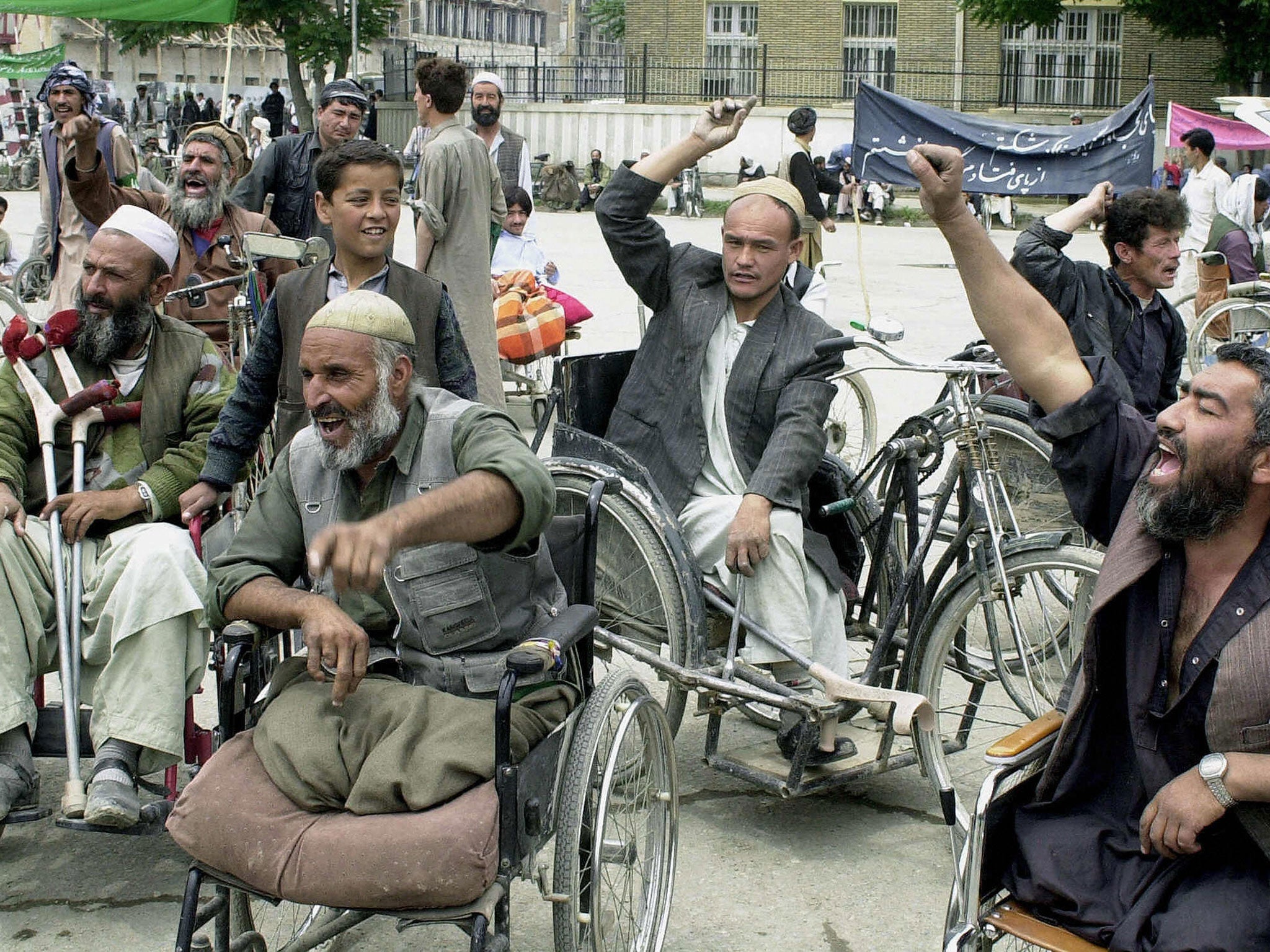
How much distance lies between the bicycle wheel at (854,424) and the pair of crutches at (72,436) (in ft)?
14.3

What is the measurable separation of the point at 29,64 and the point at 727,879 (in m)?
25.5

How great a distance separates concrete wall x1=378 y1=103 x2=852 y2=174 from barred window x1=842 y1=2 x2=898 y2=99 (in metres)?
3.79

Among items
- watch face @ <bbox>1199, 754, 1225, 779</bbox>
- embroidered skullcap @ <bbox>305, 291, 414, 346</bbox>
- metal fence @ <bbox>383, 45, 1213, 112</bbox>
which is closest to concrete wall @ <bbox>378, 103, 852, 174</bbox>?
metal fence @ <bbox>383, 45, 1213, 112</bbox>

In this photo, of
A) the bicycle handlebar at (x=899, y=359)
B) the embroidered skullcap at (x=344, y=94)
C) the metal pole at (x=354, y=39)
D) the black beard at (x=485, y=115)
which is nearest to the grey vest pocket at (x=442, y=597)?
the bicycle handlebar at (x=899, y=359)

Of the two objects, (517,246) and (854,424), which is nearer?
(854,424)

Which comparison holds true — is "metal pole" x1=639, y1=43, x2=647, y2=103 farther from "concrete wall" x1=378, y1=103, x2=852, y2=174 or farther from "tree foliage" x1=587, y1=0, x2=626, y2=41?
"tree foliage" x1=587, y1=0, x2=626, y2=41

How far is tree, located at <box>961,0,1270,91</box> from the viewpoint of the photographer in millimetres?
29891

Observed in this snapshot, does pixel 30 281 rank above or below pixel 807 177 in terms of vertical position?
below

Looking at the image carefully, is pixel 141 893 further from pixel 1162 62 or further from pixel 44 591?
pixel 1162 62

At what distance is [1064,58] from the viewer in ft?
119

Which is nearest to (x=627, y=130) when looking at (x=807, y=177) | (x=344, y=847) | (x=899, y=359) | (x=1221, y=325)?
(x=807, y=177)

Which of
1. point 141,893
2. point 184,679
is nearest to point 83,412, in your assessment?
point 184,679

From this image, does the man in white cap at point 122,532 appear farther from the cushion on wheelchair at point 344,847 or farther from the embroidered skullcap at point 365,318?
the embroidered skullcap at point 365,318

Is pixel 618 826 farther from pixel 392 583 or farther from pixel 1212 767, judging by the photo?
pixel 1212 767
